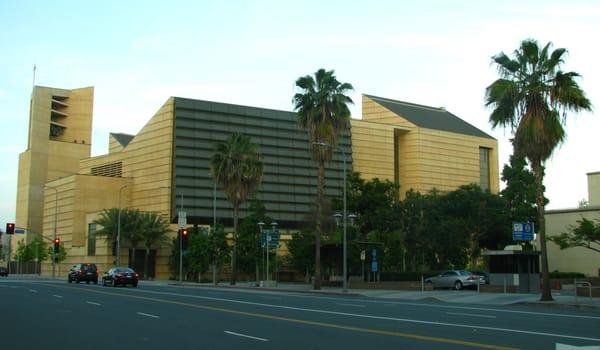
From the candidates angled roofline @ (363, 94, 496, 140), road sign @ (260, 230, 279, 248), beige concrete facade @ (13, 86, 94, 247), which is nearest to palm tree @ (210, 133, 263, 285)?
road sign @ (260, 230, 279, 248)

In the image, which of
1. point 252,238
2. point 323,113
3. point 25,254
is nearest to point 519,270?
point 323,113

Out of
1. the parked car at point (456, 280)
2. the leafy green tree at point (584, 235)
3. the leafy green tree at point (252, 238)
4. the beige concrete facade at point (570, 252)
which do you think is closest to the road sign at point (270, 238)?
the leafy green tree at point (252, 238)

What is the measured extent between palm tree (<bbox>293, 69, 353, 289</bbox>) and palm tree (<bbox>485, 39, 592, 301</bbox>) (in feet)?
50.9

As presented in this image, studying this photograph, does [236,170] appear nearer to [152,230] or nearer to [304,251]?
[304,251]

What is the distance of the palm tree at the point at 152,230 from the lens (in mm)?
83312

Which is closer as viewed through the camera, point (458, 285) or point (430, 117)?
point (458, 285)

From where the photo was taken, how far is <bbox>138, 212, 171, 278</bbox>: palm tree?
83312 mm

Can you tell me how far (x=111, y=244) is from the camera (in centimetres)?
8744

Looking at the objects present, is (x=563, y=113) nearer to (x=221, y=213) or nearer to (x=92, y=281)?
(x=92, y=281)

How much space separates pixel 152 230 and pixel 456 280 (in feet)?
150

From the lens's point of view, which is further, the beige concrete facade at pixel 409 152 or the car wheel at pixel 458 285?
the beige concrete facade at pixel 409 152

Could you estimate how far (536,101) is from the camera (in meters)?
34.4

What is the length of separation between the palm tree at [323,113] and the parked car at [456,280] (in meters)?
8.22

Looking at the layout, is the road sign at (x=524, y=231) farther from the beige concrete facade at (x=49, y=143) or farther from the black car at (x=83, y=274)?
the beige concrete facade at (x=49, y=143)
